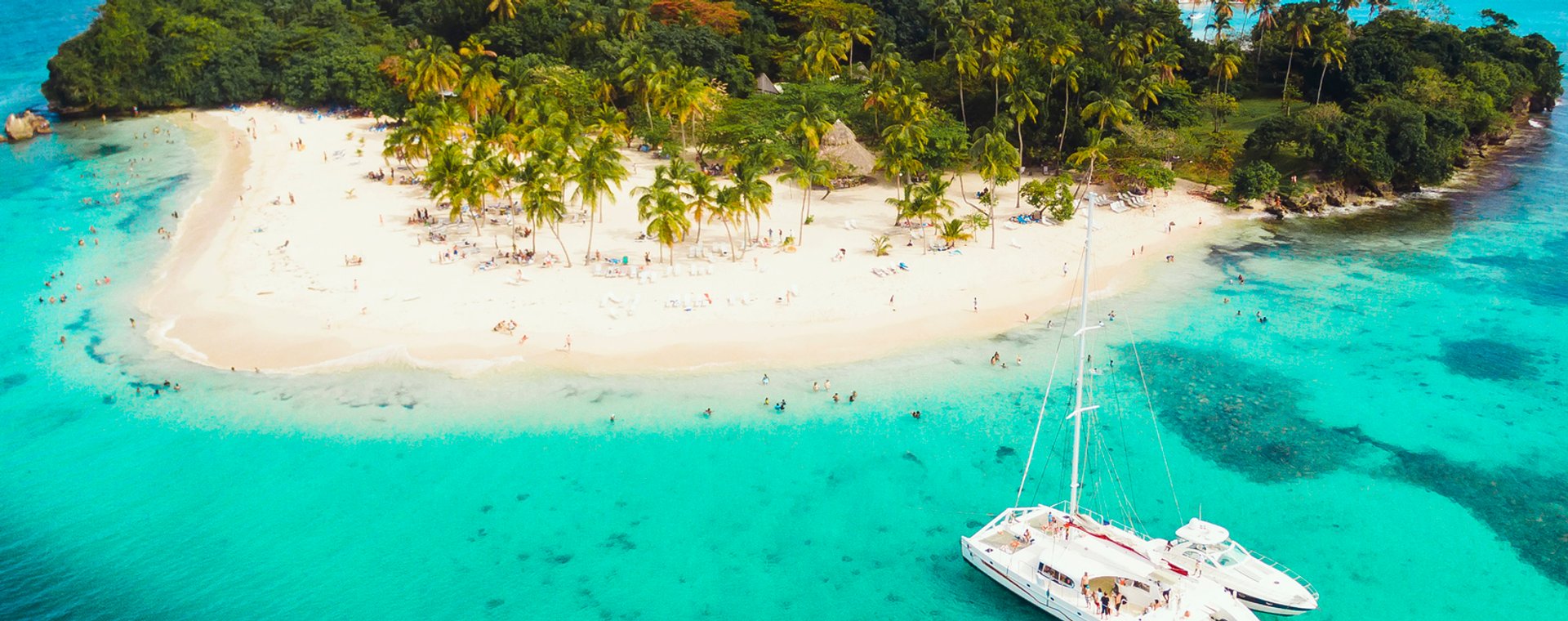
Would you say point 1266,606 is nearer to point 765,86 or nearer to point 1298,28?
point 765,86

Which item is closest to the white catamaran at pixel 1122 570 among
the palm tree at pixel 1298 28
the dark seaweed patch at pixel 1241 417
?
the dark seaweed patch at pixel 1241 417

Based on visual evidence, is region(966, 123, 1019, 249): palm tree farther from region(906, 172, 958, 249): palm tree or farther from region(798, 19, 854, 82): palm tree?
region(798, 19, 854, 82): palm tree

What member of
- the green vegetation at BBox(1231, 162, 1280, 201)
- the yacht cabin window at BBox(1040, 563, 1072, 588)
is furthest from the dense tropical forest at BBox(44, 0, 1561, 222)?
the yacht cabin window at BBox(1040, 563, 1072, 588)

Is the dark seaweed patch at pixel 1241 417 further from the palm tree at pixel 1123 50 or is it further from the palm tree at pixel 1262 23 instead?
the palm tree at pixel 1262 23

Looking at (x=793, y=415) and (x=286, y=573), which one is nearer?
(x=286, y=573)

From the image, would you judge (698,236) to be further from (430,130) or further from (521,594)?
(521,594)

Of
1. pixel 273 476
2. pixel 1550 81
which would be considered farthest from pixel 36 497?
pixel 1550 81

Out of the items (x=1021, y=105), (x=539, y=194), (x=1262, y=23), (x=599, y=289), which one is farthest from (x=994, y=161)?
(x=1262, y=23)
